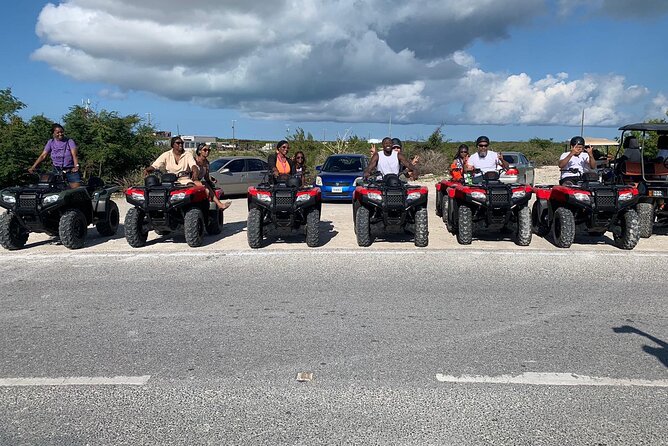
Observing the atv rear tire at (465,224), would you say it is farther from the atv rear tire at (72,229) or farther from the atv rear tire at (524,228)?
the atv rear tire at (72,229)

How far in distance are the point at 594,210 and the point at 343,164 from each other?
31.5ft

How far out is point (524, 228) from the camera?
30.3ft

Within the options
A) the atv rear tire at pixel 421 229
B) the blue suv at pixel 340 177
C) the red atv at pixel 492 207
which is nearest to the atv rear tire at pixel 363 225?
the atv rear tire at pixel 421 229

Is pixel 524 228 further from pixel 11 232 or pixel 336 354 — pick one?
pixel 11 232

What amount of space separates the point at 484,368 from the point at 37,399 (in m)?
3.22

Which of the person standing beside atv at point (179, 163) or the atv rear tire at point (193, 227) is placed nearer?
the atv rear tire at point (193, 227)

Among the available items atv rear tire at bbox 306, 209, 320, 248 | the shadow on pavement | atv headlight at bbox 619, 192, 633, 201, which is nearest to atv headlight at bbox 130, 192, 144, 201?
atv rear tire at bbox 306, 209, 320, 248

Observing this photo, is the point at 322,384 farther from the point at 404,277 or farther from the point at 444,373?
the point at 404,277

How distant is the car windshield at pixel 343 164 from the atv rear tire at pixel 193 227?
26.8 ft

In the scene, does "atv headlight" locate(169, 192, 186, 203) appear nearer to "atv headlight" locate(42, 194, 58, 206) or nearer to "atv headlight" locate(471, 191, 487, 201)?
"atv headlight" locate(42, 194, 58, 206)

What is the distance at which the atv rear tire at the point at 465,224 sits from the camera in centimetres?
941

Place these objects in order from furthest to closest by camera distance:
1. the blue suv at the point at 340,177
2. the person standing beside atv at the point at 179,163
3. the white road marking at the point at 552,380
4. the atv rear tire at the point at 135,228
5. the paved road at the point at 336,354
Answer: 1. the blue suv at the point at 340,177
2. the person standing beside atv at the point at 179,163
3. the atv rear tire at the point at 135,228
4. the white road marking at the point at 552,380
5. the paved road at the point at 336,354

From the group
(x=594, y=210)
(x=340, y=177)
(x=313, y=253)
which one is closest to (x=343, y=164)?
(x=340, y=177)

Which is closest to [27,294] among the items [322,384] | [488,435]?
[322,384]
